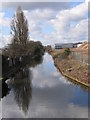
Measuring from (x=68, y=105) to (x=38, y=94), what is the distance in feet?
12.6

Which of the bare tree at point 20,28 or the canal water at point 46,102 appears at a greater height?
the bare tree at point 20,28

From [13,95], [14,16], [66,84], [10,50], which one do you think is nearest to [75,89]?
[66,84]

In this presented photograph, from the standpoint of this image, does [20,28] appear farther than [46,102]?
Yes

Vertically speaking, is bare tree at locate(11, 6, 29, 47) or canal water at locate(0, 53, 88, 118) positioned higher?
bare tree at locate(11, 6, 29, 47)

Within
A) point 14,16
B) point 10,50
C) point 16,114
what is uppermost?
point 14,16

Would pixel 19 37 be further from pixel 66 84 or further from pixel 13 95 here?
pixel 13 95

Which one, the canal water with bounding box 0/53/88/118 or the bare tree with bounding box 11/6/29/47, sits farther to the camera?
the bare tree with bounding box 11/6/29/47

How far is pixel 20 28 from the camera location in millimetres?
45438

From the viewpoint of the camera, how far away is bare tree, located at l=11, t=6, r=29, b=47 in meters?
44.4

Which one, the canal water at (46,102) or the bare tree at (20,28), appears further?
the bare tree at (20,28)

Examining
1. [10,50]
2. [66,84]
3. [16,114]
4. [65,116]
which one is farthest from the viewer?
[10,50]

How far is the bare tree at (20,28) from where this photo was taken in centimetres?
4436

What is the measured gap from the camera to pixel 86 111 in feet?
44.1

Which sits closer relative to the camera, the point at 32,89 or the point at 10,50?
the point at 32,89
